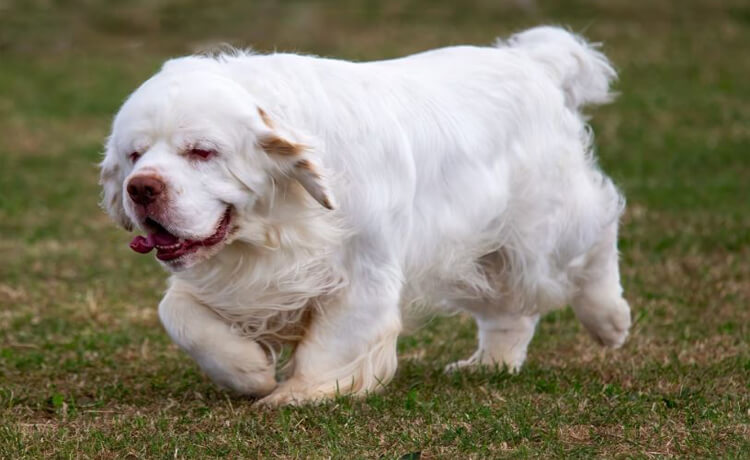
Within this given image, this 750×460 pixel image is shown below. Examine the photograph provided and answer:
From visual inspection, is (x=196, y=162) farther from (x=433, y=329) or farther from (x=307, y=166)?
(x=433, y=329)

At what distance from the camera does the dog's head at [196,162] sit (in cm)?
435

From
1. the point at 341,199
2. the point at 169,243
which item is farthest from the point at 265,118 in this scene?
the point at 169,243

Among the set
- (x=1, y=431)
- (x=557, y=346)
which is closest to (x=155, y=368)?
(x=1, y=431)

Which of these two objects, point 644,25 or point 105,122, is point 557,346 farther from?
point 644,25

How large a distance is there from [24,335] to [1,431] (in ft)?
6.23

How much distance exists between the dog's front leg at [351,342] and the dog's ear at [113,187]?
2.48 feet

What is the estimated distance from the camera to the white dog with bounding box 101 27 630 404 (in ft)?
14.6

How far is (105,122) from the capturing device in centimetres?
1328

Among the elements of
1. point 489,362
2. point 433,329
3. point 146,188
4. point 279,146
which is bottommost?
point 433,329

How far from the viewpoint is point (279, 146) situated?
4461 millimetres

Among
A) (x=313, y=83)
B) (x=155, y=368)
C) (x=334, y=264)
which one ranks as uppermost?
(x=313, y=83)

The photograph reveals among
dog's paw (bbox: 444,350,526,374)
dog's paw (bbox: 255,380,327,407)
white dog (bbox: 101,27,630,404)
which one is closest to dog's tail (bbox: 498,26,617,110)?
white dog (bbox: 101,27,630,404)

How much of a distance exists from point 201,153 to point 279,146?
0.82 ft

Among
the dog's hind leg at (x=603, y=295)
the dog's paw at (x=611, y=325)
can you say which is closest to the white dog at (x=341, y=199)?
the dog's hind leg at (x=603, y=295)
